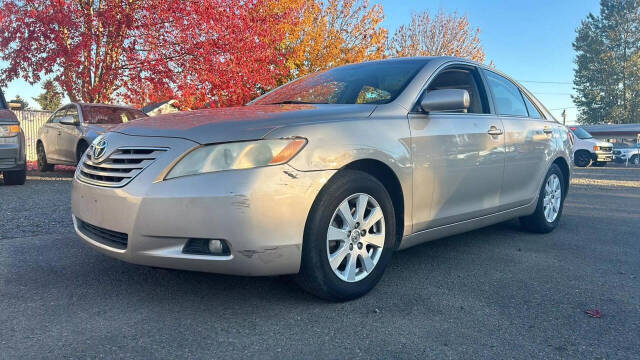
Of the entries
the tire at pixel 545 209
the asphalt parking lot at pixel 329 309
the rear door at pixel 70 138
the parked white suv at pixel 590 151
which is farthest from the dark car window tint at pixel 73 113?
the parked white suv at pixel 590 151

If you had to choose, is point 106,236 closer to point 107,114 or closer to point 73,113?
point 107,114

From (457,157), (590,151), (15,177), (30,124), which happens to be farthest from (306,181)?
(590,151)

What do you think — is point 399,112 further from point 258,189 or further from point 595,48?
point 595,48

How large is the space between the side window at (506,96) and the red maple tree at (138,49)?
906cm

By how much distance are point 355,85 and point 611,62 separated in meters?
47.5

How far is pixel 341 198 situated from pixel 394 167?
0.52 m

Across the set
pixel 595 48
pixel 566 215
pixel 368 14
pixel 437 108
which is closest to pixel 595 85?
pixel 595 48

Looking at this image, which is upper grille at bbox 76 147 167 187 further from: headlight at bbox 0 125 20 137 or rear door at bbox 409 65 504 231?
headlight at bbox 0 125 20 137

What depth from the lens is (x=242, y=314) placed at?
265 centimetres

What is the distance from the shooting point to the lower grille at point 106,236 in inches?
104

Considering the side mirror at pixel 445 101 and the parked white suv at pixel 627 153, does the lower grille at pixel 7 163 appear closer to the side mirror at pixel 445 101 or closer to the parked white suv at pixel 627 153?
the side mirror at pixel 445 101

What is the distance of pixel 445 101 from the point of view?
3312 millimetres

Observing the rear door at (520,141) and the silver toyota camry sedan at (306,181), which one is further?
the rear door at (520,141)

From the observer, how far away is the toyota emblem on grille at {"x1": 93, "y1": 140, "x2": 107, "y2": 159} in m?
2.91
